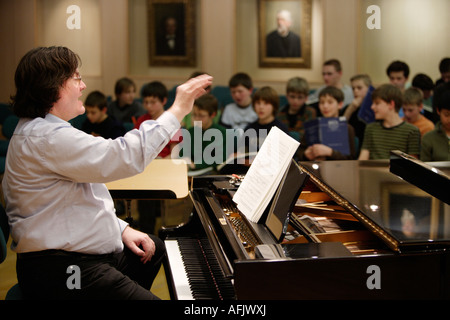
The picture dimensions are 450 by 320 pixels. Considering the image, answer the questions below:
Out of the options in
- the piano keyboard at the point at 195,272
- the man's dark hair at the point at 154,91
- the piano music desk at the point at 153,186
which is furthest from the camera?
the man's dark hair at the point at 154,91

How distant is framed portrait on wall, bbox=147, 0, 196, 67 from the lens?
27.0ft

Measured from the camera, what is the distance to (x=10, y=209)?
2012mm

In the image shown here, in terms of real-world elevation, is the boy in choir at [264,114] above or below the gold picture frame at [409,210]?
above

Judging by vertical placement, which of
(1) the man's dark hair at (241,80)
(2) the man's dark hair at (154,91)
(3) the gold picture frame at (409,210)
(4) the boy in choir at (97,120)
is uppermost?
(1) the man's dark hair at (241,80)

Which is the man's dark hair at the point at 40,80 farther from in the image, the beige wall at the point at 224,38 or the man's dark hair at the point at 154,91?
the beige wall at the point at 224,38

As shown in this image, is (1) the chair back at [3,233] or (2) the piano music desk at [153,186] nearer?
(1) the chair back at [3,233]

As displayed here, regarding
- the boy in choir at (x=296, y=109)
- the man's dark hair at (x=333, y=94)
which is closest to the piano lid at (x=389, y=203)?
the man's dark hair at (x=333, y=94)

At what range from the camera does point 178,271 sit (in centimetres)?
209

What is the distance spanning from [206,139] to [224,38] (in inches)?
154

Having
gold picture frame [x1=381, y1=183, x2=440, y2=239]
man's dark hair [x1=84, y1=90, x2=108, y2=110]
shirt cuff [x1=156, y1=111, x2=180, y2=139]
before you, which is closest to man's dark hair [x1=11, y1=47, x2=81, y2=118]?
shirt cuff [x1=156, y1=111, x2=180, y2=139]

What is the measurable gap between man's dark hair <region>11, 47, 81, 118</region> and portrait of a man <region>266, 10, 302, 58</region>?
6387mm

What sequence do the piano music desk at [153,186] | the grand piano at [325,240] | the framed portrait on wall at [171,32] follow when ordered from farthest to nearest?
the framed portrait on wall at [171,32], the piano music desk at [153,186], the grand piano at [325,240]

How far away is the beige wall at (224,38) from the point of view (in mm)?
7652

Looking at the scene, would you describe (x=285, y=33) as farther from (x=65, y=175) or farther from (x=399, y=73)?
(x=65, y=175)
